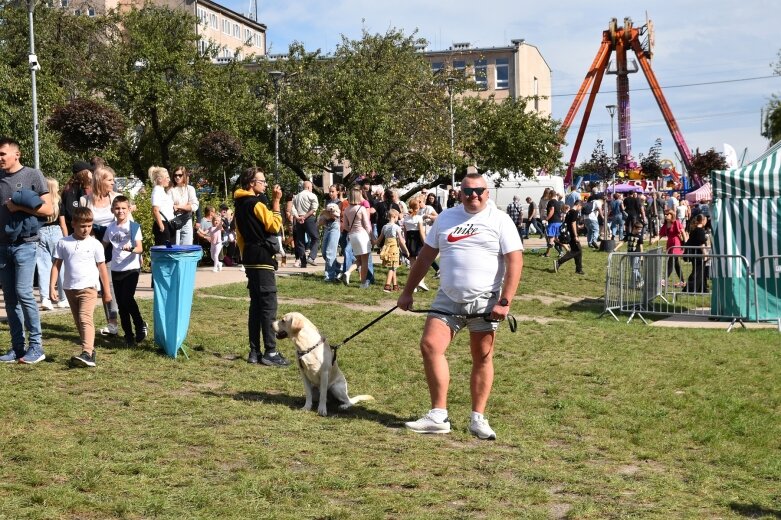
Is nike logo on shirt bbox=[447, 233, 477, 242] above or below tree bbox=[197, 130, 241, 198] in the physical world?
below

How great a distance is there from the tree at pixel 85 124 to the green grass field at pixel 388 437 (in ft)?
44.9

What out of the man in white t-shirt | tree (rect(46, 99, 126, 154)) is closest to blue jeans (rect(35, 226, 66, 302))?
the man in white t-shirt

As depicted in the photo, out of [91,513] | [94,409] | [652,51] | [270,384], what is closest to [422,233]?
[270,384]

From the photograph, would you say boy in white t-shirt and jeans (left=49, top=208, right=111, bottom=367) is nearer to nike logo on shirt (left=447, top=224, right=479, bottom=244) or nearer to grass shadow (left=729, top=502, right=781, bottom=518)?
nike logo on shirt (left=447, top=224, right=479, bottom=244)

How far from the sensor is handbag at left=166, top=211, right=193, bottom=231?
461 inches

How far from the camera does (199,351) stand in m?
9.94

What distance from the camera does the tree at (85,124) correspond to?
23672mm

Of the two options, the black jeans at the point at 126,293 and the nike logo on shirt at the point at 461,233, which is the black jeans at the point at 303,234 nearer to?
the black jeans at the point at 126,293

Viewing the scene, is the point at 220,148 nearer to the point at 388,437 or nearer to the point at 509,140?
the point at 509,140

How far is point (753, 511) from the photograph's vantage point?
5414mm

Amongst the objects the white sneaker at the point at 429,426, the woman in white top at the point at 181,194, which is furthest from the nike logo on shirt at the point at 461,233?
the woman in white top at the point at 181,194

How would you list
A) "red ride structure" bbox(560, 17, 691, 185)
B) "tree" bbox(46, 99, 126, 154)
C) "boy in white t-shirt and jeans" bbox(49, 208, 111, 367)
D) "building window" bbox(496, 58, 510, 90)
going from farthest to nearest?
"building window" bbox(496, 58, 510, 90), "red ride structure" bbox(560, 17, 691, 185), "tree" bbox(46, 99, 126, 154), "boy in white t-shirt and jeans" bbox(49, 208, 111, 367)

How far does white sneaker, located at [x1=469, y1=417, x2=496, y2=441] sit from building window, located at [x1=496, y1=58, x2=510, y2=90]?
74359mm

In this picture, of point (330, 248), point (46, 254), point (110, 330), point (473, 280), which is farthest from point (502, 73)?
point (473, 280)
